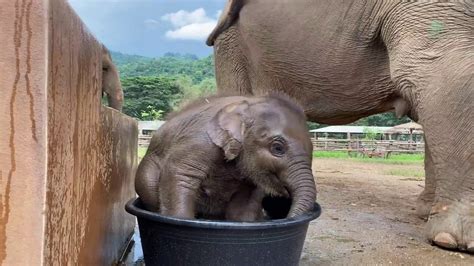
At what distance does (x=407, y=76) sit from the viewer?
7.79 feet

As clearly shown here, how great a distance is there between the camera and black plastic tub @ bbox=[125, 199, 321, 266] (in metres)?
1.36

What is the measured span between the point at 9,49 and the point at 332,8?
2.28 metres

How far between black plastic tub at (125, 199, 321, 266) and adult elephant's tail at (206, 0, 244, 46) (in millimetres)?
2337

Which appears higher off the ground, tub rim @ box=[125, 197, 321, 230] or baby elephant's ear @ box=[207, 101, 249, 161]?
baby elephant's ear @ box=[207, 101, 249, 161]

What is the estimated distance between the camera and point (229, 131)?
1.53m

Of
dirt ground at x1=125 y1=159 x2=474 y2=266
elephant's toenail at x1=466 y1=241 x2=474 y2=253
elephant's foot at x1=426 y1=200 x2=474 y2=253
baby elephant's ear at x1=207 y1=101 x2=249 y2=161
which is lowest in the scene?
dirt ground at x1=125 y1=159 x2=474 y2=266

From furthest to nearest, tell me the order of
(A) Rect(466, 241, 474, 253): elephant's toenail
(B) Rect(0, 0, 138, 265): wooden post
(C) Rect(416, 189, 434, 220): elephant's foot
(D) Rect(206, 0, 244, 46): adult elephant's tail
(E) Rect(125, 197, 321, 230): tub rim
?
(D) Rect(206, 0, 244, 46): adult elephant's tail < (C) Rect(416, 189, 434, 220): elephant's foot < (A) Rect(466, 241, 474, 253): elephant's toenail < (E) Rect(125, 197, 321, 230): tub rim < (B) Rect(0, 0, 138, 265): wooden post

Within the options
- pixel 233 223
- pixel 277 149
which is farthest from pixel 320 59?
pixel 233 223

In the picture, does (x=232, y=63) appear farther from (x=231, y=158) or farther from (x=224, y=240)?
(x=224, y=240)

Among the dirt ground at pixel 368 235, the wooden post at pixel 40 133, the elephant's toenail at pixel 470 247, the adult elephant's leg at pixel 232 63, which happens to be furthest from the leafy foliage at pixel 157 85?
the wooden post at pixel 40 133

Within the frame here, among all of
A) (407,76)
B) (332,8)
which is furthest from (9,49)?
(332,8)

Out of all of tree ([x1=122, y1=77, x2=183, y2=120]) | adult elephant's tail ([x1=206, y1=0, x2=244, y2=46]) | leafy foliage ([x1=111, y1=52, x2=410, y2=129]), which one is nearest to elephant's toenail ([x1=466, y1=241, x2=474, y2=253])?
adult elephant's tail ([x1=206, y1=0, x2=244, y2=46])

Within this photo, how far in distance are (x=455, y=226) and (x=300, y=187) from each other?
96 centimetres

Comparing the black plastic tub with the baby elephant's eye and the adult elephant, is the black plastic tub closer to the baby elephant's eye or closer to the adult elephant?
the baby elephant's eye
